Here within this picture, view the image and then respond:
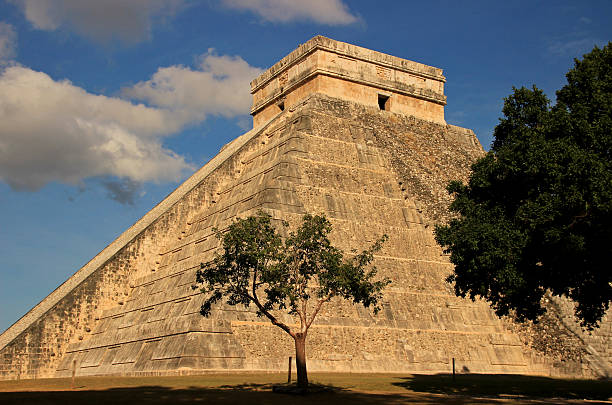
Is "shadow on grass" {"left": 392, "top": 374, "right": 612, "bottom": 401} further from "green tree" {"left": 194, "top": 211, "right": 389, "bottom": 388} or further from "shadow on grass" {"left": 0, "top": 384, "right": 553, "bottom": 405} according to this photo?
"green tree" {"left": 194, "top": 211, "right": 389, "bottom": 388}

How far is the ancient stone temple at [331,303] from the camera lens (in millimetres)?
26203

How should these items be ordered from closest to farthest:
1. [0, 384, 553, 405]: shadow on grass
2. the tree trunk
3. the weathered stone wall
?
1. [0, 384, 553, 405]: shadow on grass
2. the tree trunk
3. the weathered stone wall

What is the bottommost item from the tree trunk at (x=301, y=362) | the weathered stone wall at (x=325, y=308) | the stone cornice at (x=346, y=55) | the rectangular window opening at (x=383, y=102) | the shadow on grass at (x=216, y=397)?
the shadow on grass at (x=216, y=397)

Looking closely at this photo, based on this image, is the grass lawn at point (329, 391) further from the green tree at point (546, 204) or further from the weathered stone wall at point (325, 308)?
the green tree at point (546, 204)

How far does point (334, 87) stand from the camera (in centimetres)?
3825

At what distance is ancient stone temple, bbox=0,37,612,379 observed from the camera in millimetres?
26203

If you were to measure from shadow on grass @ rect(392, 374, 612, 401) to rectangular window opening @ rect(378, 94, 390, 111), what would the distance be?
17.9 m

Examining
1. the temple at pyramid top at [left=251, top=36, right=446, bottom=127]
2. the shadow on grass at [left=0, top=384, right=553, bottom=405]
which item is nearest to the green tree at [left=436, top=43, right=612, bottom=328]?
the shadow on grass at [left=0, top=384, right=553, bottom=405]

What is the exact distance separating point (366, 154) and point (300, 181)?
524cm

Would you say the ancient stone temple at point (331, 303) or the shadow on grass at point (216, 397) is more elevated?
the ancient stone temple at point (331, 303)

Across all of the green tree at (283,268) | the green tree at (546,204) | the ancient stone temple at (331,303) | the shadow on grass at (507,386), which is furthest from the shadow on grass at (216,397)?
the ancient stone temple at (331,303)

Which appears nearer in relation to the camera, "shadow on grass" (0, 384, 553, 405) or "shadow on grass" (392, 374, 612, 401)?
"shadow on grass" (0, 384, 553, 405)

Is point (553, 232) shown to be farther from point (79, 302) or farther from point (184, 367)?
point (79, 302)

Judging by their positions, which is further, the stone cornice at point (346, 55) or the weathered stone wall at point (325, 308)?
the stone cornice at point (346, 55)
